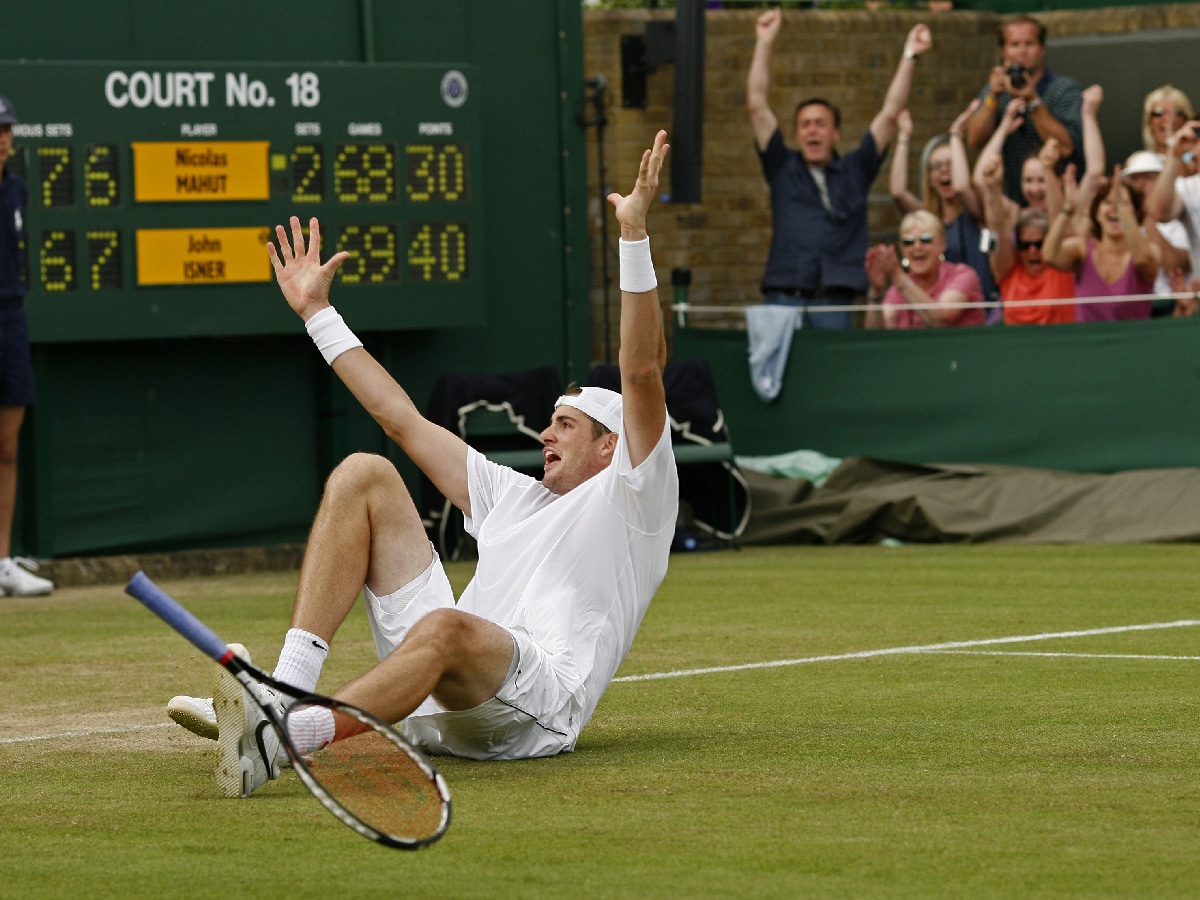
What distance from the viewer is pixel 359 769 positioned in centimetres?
583

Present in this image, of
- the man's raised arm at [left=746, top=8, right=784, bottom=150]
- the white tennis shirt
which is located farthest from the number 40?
the white tennis shirt

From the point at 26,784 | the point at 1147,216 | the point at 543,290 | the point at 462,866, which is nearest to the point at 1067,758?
the point at 462,866

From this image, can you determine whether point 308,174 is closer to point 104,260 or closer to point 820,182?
point 104,260

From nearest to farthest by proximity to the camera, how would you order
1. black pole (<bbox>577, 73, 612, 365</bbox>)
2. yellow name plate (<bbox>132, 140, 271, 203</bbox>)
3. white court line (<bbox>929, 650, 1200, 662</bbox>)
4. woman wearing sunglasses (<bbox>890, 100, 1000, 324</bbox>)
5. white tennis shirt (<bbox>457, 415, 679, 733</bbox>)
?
white tennis shirt (<bbox>457, 415, 679, 733</bbox>) → white court line (<bbox>929, 650, 1200, 662</bbox>) → yellow name plate (<bbox>132, 140, 271, 203</bbox>) → woman wearing sunglasses (<bbox>890, 100, 1000, 324</bbox>) → black pole (<bbox>577, 73, 612, 365</bbox>)

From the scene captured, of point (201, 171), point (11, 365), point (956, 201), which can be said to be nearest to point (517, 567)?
point (11, 365)

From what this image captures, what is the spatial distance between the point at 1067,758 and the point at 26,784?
2.81 m

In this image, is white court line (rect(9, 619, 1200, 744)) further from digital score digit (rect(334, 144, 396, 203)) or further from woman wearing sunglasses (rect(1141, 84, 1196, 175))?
digital score digit (rect(334, 144, 396, 203))

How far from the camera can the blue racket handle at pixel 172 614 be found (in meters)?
4.56

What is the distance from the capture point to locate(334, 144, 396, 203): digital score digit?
1390 cm

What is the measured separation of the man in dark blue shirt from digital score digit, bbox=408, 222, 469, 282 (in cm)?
268

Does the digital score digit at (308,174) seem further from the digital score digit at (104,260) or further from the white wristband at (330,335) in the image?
the white wristband at (330,335)

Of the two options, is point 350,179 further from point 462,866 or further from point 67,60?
point 462,866

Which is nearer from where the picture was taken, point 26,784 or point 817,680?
point 26,784

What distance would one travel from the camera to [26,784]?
5945mm
